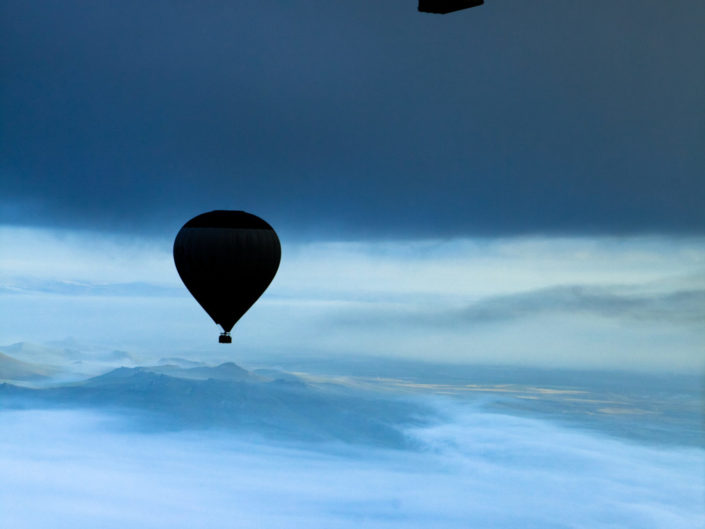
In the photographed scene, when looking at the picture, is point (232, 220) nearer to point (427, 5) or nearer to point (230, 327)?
point (230, 327)

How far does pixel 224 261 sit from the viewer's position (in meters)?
50.8

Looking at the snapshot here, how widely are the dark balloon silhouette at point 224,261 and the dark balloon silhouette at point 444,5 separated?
2804cm

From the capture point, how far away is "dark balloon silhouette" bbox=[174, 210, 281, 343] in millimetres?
50969

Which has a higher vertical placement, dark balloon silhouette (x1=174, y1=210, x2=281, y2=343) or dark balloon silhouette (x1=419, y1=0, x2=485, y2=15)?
dark balloon silhouette (x1=419, y1=0, x2=485, y2=15)

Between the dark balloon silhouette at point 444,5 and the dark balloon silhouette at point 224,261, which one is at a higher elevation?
the dark balloon silhouette at point 444,5

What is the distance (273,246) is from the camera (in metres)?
52.5

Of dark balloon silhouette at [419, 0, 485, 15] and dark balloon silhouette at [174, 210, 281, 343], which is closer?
dark balloon silhouette at [419, 0, 485, 15]

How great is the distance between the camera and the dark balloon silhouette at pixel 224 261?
167 ft

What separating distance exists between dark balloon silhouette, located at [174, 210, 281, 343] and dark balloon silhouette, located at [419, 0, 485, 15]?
2804 cm

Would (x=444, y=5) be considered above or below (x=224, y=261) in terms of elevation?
above

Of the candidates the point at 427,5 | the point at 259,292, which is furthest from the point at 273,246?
the point at 427,5

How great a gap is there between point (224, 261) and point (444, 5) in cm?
2851

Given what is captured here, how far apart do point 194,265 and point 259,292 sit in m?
4.04

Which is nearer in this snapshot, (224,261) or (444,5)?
(444,5)
